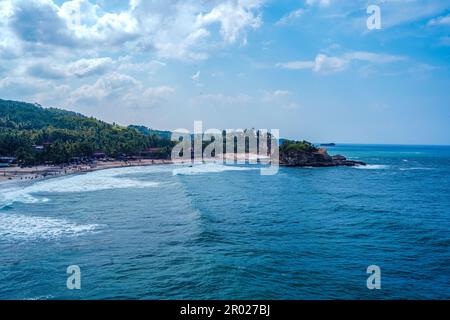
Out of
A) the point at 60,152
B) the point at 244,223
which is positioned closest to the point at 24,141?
the point at 60,152

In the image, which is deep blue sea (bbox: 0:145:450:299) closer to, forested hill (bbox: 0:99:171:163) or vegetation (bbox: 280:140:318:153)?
forested hill (bbox: 0:99:171:163)

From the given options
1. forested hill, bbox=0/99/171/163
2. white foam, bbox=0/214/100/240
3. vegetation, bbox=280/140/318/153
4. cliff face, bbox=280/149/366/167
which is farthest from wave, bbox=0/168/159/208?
vegetation, bbox=280/140/318/153
